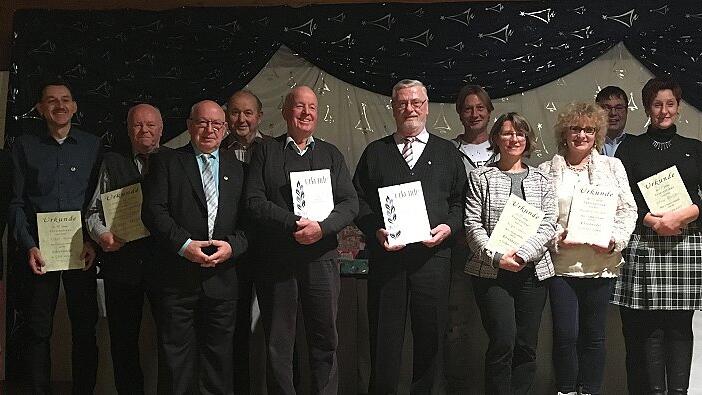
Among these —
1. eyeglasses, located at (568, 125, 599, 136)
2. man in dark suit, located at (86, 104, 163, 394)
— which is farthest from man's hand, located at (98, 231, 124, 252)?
eyeglasses, located at (568, 125, 599, 136)

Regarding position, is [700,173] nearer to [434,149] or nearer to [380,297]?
[434,149]

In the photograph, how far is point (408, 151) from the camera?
2.98 metres

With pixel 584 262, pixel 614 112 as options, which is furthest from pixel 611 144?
pixel 584 262

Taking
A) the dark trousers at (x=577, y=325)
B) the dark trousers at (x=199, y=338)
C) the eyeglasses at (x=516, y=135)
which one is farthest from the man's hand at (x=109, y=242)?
the dark trousers at (x=577, y=325)

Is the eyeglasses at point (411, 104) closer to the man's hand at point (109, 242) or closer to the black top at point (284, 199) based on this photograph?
the black top at point (284, 199)

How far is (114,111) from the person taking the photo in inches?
159

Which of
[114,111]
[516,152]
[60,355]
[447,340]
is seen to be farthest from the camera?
[114,111]

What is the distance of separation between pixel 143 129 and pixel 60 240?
632 millimetres

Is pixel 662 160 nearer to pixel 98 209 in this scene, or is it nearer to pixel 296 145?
pixel 296 145

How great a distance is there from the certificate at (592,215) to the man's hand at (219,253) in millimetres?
1453

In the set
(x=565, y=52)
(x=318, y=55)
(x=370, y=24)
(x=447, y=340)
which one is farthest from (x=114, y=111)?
(x=565, y=52)

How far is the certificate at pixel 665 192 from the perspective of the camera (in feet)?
9.68

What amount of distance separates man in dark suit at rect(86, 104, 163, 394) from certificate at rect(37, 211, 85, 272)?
100 millimetres

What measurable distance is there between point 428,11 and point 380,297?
6.03 feet
